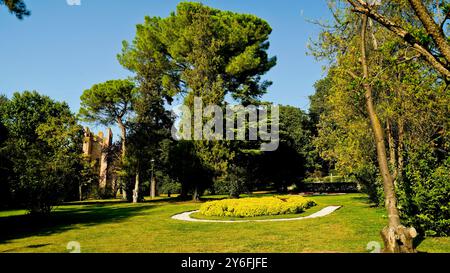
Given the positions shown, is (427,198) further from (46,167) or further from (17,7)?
(46,167)

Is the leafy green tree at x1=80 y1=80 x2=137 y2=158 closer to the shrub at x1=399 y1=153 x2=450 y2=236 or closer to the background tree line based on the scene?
the background tree line

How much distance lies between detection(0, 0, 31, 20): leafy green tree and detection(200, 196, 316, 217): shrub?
12.7 m

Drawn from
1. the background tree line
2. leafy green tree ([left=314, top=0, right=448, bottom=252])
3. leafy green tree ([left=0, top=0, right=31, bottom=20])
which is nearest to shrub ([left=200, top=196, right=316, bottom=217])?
leafy green tree ([left=314, top=0, right=448, bottom=252])

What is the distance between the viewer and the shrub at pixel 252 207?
1772 cm

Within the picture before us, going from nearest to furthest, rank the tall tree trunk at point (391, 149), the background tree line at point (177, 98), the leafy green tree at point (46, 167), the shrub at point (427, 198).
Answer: the shrub at point (427, 198) → the tall tree trunk at point (391, 149) → the leafy green tree at point (46, 167) → the background tree line at point (177, 98)

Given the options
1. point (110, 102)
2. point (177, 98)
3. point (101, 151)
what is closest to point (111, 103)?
point (110, 102)

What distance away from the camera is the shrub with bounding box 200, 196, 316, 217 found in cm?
1772

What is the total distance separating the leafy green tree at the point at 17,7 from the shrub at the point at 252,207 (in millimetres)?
12698

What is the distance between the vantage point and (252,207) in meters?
17.7

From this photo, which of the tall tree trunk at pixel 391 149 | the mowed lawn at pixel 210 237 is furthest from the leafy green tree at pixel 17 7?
the tall tree trunk at pixel 391 149

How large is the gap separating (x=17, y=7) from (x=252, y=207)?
13204mm

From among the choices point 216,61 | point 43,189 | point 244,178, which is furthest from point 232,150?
point 43,189

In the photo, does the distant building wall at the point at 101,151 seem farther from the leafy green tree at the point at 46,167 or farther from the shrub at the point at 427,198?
the shrub at the point at 427,198
